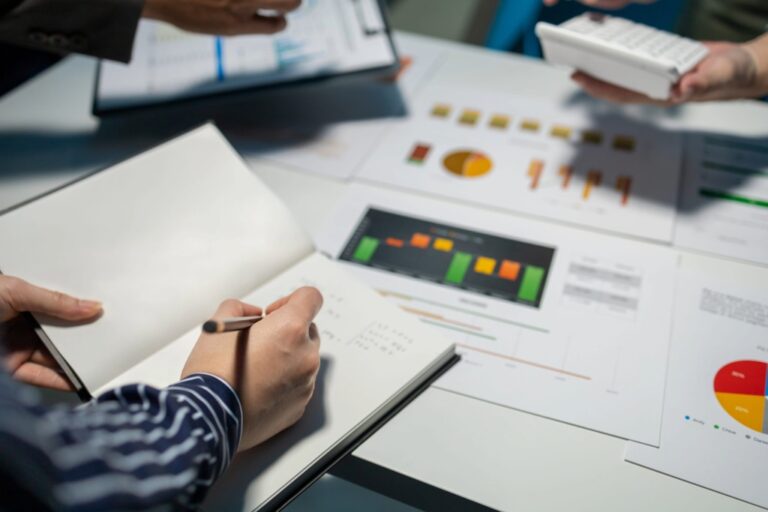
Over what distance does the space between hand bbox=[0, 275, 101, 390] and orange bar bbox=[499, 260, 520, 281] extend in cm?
44

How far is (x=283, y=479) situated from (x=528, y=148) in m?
0.60

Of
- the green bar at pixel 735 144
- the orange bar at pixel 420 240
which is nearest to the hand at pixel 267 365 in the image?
the orange bar at pixel 420 240

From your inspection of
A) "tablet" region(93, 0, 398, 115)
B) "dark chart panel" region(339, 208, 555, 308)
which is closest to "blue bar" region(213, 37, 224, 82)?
"tablet" region(93, 0, 398, 115)

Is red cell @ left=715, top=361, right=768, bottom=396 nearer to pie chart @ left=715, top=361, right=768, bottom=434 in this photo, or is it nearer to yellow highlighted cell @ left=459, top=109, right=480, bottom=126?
pie chart @ left=715, top=361, right=768, bottom=434

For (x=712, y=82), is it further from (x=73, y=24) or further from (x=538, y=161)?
(x=73, y=24)

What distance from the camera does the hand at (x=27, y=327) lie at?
0.60 m

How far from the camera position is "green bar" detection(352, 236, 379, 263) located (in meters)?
0.78

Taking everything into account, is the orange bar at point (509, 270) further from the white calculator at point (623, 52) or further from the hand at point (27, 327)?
the hand at point (27, 327)

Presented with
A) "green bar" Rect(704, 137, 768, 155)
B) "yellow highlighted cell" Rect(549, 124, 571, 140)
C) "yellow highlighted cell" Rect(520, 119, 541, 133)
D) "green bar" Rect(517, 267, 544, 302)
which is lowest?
"green bar" Rect(517, 267, 544, 302)

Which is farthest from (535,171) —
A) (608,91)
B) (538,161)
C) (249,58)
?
(249,58)

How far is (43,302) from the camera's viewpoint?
607mm

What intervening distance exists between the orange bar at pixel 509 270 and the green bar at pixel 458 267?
0.13ft

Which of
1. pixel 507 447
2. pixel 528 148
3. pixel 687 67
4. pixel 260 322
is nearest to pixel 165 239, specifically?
pixel 260 322

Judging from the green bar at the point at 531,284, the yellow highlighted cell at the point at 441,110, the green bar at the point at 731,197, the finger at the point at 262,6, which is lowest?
the green bar at the point at 531,284
